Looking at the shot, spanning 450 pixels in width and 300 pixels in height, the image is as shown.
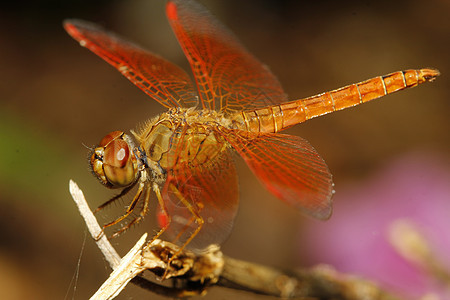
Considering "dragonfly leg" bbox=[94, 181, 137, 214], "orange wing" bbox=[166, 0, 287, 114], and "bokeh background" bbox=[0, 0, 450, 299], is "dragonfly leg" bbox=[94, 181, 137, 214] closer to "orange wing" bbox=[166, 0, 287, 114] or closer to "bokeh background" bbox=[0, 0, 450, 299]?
"bokeh background" bbox=[0, 0, 450, 299]

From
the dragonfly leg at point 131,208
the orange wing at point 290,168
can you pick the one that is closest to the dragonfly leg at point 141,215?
the dragonfly leg at point 131,208

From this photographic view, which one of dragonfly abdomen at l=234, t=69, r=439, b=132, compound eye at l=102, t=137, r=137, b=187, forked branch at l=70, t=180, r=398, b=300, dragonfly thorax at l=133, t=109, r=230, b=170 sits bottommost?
forked branch at l=70, t=180, r=398, b=300

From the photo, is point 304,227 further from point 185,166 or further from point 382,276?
point 185,166

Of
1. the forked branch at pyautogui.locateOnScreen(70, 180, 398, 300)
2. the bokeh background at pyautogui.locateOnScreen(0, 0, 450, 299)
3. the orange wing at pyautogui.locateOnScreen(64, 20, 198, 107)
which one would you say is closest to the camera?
the forked branch at pyautogui.locateOnScreen(70, 180, 398, 300)

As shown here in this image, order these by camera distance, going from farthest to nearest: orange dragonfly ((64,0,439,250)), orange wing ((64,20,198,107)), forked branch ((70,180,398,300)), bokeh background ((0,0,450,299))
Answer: bokeh background ((0,0,450,299)) → orange wing ((64,20,198,107)) → orange dragonfly ((64,0,439,250)) → forked branch ((70,180,398,300))

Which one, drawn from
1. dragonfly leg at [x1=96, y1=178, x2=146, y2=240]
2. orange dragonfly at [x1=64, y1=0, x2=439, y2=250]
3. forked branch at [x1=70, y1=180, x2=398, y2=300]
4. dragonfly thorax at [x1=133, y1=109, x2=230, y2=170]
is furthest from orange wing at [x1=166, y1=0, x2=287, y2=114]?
forked branch at [x1=70, y1=180, x2=398, y2=300]

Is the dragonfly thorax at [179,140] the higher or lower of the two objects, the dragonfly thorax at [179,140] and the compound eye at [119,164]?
the higher

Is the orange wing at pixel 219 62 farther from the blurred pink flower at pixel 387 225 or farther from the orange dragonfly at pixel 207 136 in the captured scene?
the blurred pink flower at pixel 387 225

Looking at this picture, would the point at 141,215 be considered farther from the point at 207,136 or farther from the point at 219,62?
the point at 219,62
